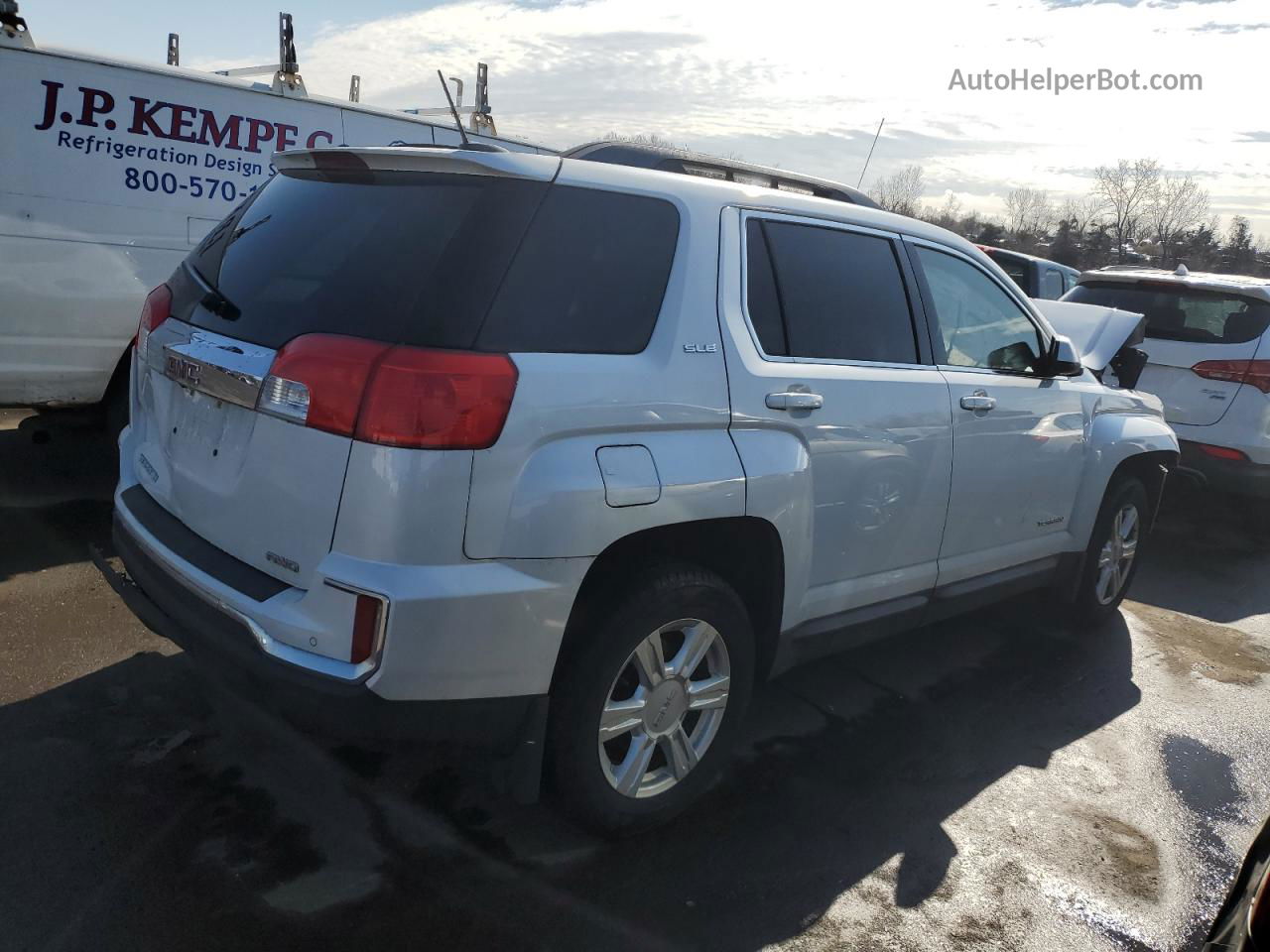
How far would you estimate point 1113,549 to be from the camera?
524 centimetres

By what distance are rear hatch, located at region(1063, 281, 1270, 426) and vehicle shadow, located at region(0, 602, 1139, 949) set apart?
394 centimetres

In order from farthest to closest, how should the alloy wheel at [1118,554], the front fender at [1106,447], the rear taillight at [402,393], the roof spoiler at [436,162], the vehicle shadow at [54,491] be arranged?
the alloy wheel at [1118,554] → the vehicle shadow at [54,491] → the front fender at [1106,447] → the roof spoiler at [436,162] → the rear taillight at [402,393]

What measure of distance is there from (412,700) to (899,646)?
9.96ft

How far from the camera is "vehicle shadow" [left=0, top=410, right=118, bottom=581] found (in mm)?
4930

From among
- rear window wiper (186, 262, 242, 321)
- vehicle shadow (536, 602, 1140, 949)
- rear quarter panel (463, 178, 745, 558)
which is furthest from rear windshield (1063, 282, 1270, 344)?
rear window wiper (186, 262, 242, 321)

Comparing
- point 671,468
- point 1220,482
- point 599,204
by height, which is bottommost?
point 1220,482

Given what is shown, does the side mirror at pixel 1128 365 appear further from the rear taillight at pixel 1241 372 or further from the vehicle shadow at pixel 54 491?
the vehicle shadow at pixel 54 491

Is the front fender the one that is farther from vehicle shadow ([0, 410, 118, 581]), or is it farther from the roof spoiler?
vehicle shadow ([0, 410, 118, 581])

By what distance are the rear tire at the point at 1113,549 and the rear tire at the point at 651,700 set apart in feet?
8.59

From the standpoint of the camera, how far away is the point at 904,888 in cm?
300

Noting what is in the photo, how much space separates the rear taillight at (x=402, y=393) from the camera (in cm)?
234

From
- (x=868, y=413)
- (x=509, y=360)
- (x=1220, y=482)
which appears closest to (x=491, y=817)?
(x=509, y=360)

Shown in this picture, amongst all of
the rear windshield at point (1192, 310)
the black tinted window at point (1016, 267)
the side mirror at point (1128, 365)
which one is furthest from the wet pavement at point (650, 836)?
the black tinted window at point (1016, 267)

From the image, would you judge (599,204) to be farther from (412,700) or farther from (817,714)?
(817,714)
